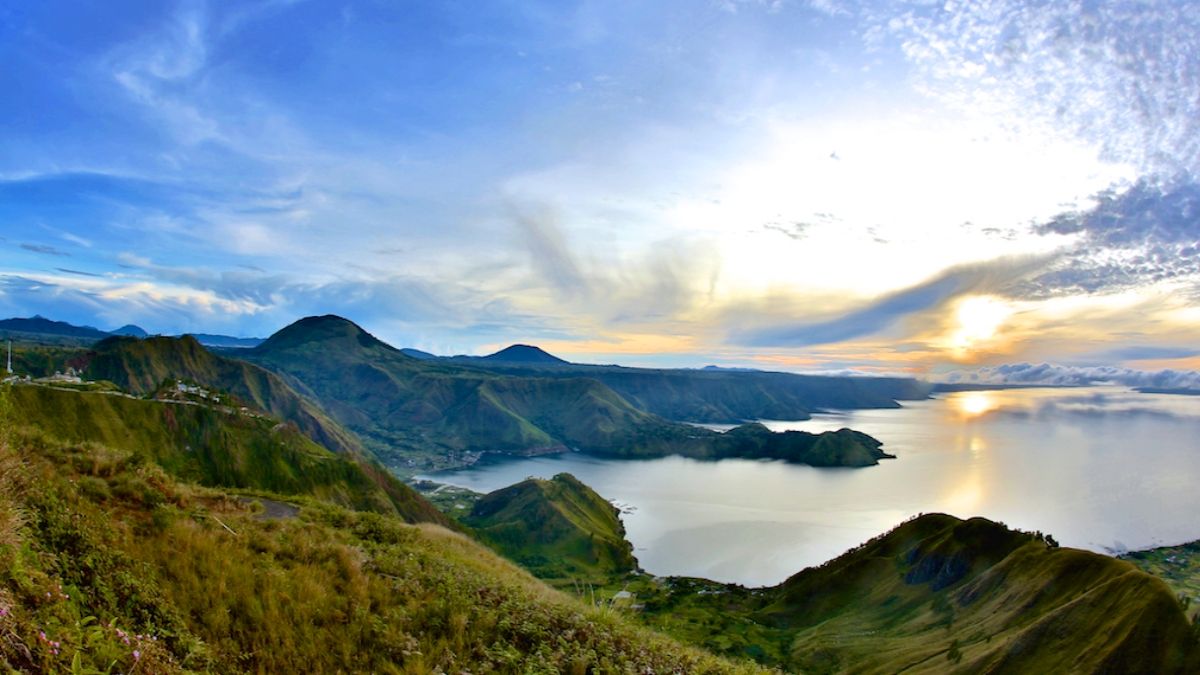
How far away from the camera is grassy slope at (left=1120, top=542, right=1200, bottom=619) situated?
7675 cm

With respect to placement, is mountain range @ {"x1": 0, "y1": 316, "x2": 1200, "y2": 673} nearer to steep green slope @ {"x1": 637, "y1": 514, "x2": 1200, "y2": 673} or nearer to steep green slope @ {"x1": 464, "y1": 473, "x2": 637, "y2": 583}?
steep green slope @ {"x1": 637, "y1": 514, "x2": 1200, "y2": 673}

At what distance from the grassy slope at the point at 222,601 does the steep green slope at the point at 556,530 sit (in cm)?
7631

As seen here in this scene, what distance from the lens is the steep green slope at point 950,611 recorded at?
96.1 ft

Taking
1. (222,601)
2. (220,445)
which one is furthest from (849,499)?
(222,601)

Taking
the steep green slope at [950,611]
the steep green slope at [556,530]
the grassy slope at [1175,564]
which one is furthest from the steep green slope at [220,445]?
the grassy slope at [1175,564]

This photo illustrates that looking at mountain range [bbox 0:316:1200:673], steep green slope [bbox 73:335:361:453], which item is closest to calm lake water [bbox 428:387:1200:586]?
mountain range [bbox 0:316:1200:673]

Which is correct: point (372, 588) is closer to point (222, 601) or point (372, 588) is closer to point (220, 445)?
point (222, 601)

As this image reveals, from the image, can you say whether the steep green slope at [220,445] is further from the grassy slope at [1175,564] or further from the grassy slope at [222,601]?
the grassy slope at [1175,564]

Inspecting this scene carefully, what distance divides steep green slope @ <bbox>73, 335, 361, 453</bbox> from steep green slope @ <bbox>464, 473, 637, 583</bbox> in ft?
149

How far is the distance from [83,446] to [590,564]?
86.1 metres

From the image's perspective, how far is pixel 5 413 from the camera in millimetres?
8133

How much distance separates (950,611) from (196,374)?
6125 inches

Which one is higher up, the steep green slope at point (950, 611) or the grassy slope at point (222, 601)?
the grassy slope at point (222, 601)

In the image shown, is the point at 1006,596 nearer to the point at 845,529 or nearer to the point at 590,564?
the point at 590,564
